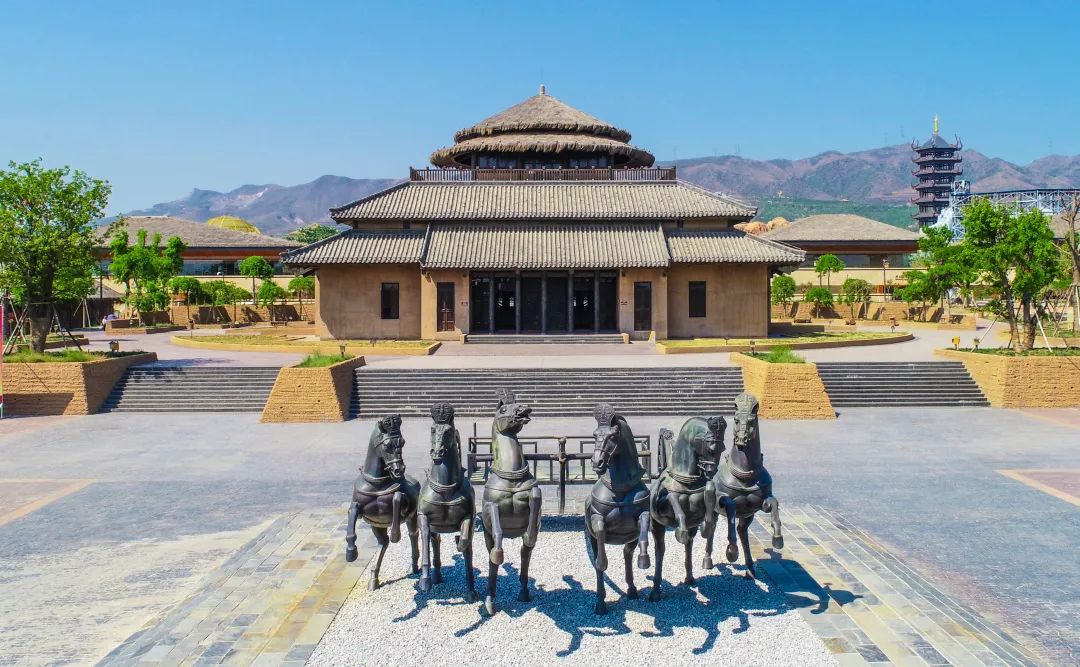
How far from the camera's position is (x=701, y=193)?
41250mm

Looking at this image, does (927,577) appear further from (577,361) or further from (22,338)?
(22,338)

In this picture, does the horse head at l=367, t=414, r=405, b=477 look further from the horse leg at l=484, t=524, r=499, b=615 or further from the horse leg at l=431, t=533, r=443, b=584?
the horse leg at l=484, t=524, r=499, b=615

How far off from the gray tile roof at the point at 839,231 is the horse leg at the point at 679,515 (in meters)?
56.4

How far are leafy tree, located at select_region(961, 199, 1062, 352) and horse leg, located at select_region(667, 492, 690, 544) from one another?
22259 mm

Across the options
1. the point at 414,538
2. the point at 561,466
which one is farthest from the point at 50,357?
the point at 414,538

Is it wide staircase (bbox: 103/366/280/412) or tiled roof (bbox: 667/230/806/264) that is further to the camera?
tiled roof (bbox: 667/230/806/264)

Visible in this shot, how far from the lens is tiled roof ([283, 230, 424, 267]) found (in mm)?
36781

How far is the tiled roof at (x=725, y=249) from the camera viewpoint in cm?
3681

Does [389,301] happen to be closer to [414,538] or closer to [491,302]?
[491,302]

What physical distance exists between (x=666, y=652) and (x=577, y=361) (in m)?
20.7

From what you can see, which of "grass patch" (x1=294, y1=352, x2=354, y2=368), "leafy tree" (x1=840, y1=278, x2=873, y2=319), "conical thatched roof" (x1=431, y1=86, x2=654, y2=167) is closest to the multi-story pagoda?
"leafy tree" (x1=840, y1=278, x2=873, y2=319)

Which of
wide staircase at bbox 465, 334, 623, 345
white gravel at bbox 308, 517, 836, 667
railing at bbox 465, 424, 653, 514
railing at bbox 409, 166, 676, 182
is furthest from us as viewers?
railing at bbox 409, 166, 676, 182

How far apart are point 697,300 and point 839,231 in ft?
104

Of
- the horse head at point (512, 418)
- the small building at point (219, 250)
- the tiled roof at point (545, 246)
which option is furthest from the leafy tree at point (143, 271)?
the horse head at point (512, 418)
